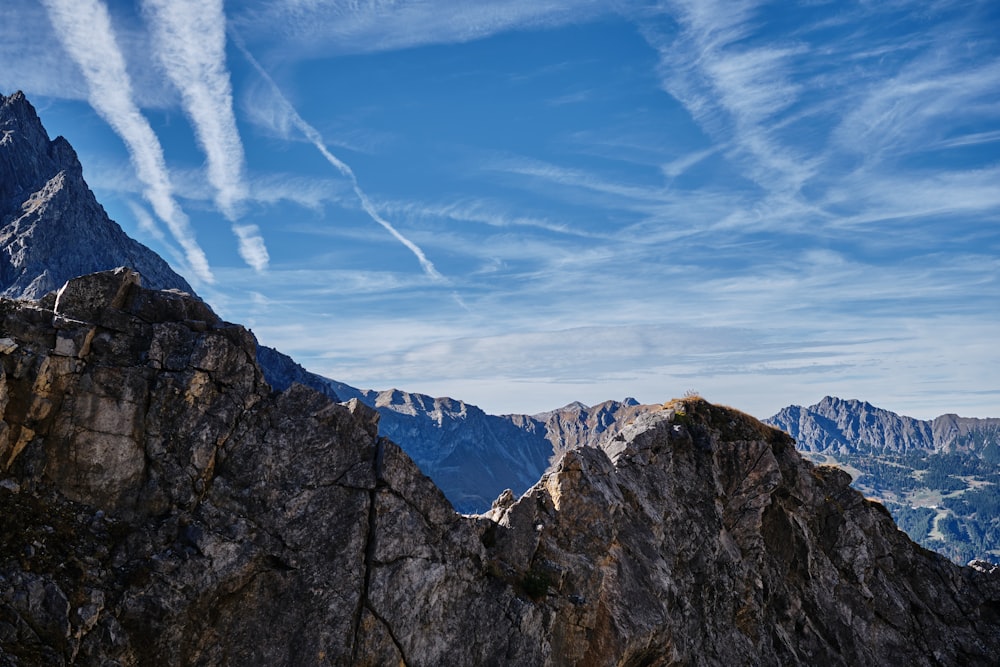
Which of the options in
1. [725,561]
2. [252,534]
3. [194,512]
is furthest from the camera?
[725,561]

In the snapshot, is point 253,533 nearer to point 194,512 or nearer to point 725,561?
point 194,512

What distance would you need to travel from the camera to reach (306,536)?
30016 mm

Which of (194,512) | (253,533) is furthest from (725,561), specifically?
(194,512)

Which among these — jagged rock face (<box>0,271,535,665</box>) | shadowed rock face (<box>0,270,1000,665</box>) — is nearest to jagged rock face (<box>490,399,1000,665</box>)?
shadowed rock face (<box>0,270,1000,665</box>)

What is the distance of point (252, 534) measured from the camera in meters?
29.1

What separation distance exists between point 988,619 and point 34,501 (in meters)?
68.4

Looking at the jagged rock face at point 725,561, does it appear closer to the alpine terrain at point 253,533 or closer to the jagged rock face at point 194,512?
the alpine terrain at point 253,533

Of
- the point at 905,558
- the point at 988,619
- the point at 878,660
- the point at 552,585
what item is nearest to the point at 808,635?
the point at 878,660

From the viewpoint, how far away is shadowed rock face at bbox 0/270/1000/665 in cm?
2588

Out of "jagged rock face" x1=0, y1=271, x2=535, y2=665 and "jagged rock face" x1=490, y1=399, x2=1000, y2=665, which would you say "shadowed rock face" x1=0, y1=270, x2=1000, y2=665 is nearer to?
"jagged rock face" x1=0, y1=271, x2=535, y2=665

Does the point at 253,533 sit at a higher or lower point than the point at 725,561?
higher

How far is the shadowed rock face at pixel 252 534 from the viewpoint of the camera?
25.9 meters

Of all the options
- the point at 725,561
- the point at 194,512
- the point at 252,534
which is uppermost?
the point at 194,512

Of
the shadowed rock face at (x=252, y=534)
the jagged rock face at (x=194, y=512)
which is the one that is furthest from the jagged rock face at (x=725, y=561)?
the jagged rock face at (x=194, y=512)
